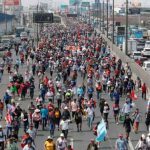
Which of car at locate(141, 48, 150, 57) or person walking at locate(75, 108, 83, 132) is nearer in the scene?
person walking at locate(75, 108, 83, 132)

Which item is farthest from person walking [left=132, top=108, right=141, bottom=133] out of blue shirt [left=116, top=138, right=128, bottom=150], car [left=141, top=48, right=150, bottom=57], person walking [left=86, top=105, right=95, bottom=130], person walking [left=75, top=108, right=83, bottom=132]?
car [left=141, top=48, right=150, bottom=57]

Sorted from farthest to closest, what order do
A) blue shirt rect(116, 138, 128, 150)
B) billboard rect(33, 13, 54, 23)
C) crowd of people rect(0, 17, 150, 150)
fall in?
billboard rect(33, 13, 54, 23), crowd of people rect(0, 17, 150, 150), blue shirt rect(116, 138, 128, 150)

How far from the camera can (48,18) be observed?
316 ft

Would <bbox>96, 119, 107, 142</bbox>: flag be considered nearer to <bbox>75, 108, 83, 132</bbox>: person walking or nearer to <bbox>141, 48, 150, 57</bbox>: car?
<bbox>75, 108, 83, 132</bbox>: person walking

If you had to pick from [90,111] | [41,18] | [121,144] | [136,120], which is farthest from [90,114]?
[41,18]

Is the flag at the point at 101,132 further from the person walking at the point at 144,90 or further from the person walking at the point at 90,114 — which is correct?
the person walking at the point at 144,90

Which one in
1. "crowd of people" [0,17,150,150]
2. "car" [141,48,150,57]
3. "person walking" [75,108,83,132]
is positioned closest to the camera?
"crowd of people" [0,17,150,150]

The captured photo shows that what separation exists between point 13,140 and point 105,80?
709 inches

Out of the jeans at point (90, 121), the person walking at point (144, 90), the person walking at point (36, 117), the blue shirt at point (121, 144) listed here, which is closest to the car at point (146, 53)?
the person walking at point (144, 90)

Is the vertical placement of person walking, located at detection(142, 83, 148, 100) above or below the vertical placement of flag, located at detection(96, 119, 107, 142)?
below

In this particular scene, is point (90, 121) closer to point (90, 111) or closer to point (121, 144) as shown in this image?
point (90, 111)

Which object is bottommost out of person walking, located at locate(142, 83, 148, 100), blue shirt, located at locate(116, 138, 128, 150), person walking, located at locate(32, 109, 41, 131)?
person walking, located at locate(142, 83, 148, 100)

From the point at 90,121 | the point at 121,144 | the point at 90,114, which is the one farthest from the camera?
the point at 90,121

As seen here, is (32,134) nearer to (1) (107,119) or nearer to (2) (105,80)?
(1) (107,119)
